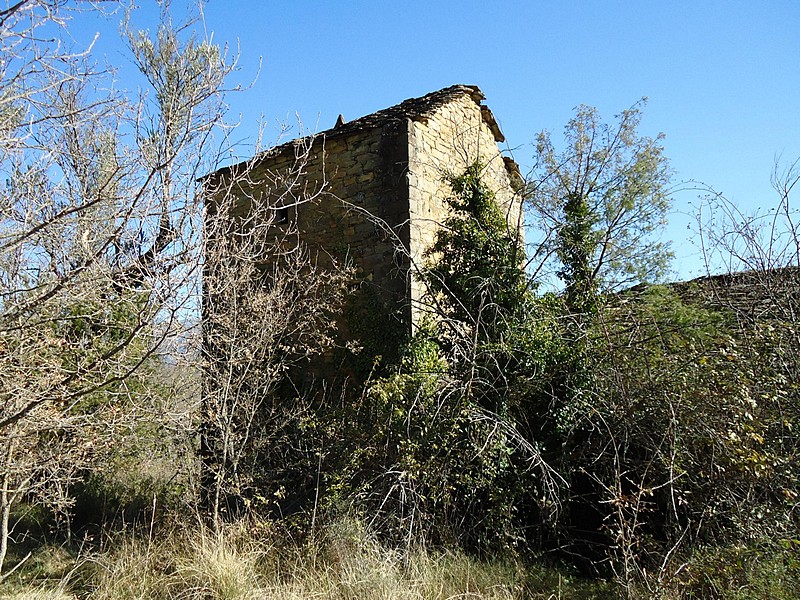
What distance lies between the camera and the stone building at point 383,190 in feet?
27.8

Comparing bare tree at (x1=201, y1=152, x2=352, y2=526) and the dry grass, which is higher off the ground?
bare tree at (x1=201, y1=152, x2=352, y2=526)

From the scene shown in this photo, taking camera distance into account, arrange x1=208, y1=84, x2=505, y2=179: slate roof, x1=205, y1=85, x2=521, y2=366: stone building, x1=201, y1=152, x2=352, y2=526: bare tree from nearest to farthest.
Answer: x1=201, y1=152, x2=352, y2=526: bare tree → x1=205, y1=85, x2=521, y2=366: stone building → x1=208, y1=84, x2=505, y2=179: slate roof

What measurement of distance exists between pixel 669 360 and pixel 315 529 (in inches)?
156

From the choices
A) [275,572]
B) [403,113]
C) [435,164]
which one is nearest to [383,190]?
[435,164]

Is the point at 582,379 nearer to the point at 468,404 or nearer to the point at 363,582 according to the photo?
the point at 468,404

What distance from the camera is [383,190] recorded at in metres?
8.88

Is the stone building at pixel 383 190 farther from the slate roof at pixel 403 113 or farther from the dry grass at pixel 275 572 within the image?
the dry grass at pixel 275 572

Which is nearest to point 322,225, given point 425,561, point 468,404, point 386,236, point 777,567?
point 386,236

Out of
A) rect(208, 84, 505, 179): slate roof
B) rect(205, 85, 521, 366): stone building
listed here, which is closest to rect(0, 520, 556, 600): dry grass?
rect(205, 85, 521, 366): stone building

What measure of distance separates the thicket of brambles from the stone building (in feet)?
1.32

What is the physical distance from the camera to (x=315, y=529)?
20.9 feet

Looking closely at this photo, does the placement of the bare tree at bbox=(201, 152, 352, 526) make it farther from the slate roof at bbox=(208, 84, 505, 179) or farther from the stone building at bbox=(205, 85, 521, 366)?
the slate roof at bbox=(208, 84, 505, 179)

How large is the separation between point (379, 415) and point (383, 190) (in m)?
3.62

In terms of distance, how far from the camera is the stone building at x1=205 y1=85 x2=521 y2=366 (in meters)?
8.46
